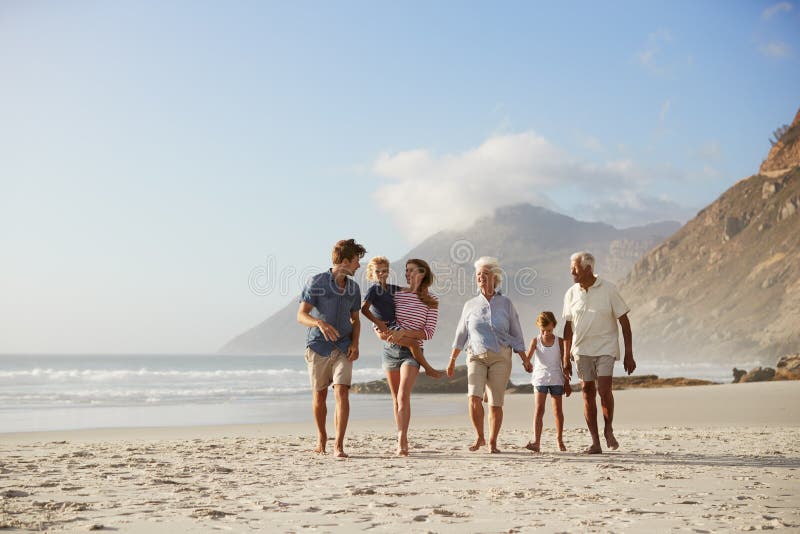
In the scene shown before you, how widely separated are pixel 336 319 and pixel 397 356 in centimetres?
77

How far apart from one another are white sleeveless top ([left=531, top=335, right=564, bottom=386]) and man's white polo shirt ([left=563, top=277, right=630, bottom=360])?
421mm

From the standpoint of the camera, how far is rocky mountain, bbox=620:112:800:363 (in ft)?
239

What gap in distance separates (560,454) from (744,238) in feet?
280

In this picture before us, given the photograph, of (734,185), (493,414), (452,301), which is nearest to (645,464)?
(493,414)

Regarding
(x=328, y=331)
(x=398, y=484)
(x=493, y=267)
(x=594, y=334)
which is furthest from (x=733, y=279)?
(x=398, y=484)

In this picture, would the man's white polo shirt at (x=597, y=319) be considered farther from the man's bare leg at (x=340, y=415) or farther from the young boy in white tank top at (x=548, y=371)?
the man's bare leg at (x=340, y=415)

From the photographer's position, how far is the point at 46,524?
13.5 feet

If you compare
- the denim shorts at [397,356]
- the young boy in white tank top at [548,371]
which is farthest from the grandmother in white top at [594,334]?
the denim shorts at [397,356]

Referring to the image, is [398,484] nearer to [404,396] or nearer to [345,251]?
→ [404,396]

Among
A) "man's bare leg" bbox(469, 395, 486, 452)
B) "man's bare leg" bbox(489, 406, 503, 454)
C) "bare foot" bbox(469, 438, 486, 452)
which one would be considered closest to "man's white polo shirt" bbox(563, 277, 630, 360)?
"man's bare leg" bbox(489, 406, 503, 454)

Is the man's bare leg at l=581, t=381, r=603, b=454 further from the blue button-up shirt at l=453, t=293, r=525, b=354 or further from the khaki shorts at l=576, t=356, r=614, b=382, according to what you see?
→ the blue button-up shirt at l=453, t=293, r=525, b=354

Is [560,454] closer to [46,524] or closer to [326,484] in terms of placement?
[326,484]

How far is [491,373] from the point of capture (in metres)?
7.54

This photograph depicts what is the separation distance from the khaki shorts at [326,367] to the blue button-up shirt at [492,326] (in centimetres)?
113
